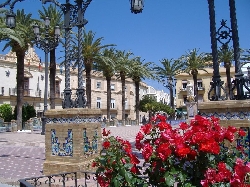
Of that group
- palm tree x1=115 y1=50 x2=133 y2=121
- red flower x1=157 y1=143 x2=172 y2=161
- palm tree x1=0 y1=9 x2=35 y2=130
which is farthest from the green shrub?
red flower x1=157 y1=143 x2=172 y2=161

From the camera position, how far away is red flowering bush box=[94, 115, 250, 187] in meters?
2.40

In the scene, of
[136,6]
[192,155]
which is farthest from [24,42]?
[192,155]

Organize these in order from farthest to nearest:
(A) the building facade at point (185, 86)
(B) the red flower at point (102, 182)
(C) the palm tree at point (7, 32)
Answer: (A) the building facade at point (185, 86) → (C) the palm tree at point (7, 32) → (B) the red flower at point (102, 182)

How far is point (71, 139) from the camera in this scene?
303 inches

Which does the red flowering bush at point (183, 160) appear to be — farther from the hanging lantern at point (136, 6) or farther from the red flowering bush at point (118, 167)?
the hanging lantern at point (136, 6)

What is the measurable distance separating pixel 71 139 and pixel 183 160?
537 centimetres

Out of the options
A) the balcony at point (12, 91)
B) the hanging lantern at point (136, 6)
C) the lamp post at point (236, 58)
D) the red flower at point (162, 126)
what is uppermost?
the balcony at point (12, 91)

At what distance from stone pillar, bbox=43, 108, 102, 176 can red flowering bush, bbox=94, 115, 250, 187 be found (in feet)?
15.1

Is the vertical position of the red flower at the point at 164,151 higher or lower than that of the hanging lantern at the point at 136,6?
lower

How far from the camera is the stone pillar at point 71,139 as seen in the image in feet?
25.0

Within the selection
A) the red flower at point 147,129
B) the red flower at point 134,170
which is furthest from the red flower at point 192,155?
the red flower at point 134,170

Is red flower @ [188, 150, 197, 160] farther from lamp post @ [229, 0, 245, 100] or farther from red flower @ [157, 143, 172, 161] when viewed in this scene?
lamp post @ [229, 0, 245, 100]

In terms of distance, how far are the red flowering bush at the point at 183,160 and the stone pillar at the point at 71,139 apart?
4.60 metres

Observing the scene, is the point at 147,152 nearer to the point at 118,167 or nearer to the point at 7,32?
the point at 118,167
